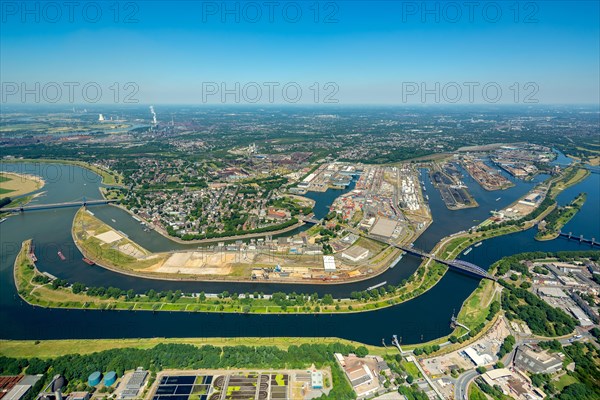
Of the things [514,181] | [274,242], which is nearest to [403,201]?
[274,242]

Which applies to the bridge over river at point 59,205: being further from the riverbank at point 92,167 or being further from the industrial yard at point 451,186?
the industrial yard at point 451,186

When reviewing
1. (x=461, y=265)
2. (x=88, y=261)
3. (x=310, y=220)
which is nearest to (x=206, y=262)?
(x=88, y=261)

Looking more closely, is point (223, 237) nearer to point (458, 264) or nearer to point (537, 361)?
point (458, 264)

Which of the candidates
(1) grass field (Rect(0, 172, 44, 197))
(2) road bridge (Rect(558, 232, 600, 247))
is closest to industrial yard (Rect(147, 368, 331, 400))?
(2) road bridge (Rect(558, 232, 600, 247))

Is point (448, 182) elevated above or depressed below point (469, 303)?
above

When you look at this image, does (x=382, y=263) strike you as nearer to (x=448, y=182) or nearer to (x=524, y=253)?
(x=524, y=253)
